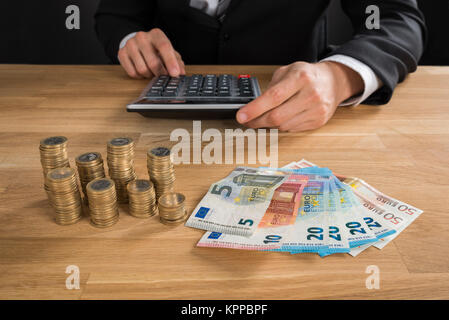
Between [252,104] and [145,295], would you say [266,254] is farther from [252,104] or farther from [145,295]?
[252,104]

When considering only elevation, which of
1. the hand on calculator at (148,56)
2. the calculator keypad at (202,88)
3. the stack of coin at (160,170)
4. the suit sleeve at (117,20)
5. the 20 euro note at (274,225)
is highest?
the suit sleeve at (117,20)

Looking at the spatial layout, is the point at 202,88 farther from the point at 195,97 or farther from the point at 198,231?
the point at 198,231

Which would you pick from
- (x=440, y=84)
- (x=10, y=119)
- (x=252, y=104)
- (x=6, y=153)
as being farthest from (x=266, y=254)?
(x=440, y=84)

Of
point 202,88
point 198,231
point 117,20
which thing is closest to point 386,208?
point 198,231

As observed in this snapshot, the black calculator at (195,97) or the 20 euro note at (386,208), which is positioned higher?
the black calculator at (195,97)

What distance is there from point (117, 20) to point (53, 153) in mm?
839

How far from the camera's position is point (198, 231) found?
0.48 meters

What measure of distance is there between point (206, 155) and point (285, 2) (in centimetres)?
73

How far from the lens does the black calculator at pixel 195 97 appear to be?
73cm

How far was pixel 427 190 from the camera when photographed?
1.80ft

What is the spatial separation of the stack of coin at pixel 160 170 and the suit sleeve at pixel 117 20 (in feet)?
2.51

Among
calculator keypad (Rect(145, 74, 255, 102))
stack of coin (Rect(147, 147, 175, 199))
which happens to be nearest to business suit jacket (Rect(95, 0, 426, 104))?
calculator keypad (Rect(145, 74, 255, 102))

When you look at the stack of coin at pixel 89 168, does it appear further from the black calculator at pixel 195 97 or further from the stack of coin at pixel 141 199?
the black calculator at pixel 195 97

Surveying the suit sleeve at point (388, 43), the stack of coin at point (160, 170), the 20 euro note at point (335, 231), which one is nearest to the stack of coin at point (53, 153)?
the stack of coin at point (160, 170)
